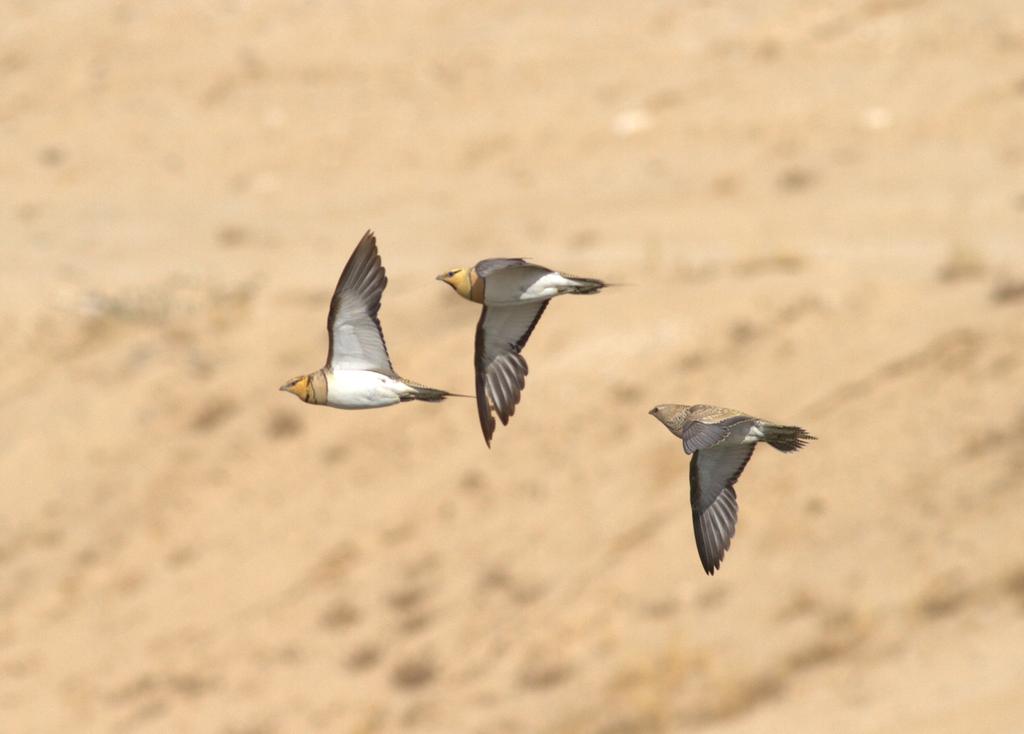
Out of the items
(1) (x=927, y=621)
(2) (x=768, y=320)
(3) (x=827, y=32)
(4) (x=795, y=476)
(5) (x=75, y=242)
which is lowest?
(1) (x=927, y=621)

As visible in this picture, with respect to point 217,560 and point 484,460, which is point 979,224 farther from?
point 217,560

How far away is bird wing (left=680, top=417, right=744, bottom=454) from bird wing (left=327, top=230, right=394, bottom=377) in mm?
1448

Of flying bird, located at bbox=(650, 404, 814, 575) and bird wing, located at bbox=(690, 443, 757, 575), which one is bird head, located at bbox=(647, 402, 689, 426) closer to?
flying bird, located at bbox=(650, 404, 814, 575)

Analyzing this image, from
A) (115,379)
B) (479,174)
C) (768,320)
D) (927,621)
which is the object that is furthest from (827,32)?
(927,621)

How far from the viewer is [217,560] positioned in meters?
24.4

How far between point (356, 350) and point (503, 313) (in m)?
1.02

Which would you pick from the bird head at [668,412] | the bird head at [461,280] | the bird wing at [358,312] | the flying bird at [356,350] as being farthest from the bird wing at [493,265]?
the bird head at [668,412]

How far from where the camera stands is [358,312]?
8.75m

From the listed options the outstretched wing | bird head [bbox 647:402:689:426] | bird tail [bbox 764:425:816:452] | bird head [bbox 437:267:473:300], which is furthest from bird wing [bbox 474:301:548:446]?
bird tail [bbox 764:425:816:452]

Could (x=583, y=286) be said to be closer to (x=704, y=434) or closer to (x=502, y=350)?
(x=704, y=434)

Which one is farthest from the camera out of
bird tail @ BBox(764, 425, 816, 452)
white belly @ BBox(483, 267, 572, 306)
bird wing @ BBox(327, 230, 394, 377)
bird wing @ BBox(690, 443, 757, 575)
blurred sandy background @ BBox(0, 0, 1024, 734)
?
blurred sandy background @ BBox(0, 0, 1024, 734)

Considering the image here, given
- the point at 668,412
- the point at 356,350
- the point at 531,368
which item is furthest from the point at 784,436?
the point at 531,368

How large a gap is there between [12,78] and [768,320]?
18016 millimetres

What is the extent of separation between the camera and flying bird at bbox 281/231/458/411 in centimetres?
834
